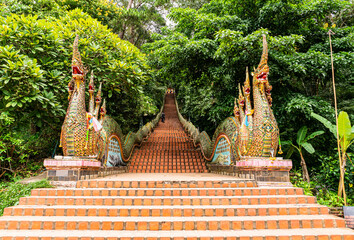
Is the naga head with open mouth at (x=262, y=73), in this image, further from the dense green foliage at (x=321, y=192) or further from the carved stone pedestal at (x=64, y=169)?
the carved stone pedestal at (x=64, y=169)

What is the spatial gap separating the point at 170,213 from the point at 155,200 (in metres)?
0.43

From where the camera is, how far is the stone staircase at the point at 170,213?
9.98ft

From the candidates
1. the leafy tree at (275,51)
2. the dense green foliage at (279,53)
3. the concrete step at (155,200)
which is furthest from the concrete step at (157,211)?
the leafy tree at (275,51)

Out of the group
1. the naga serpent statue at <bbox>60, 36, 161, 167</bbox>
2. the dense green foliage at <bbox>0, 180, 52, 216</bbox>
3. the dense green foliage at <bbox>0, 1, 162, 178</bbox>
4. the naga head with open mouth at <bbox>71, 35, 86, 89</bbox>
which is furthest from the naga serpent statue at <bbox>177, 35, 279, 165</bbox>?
the dense green foliage at <bbox>0, 180, 52, 216</bbox>

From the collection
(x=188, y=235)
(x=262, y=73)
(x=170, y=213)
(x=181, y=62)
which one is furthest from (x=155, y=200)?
(x=181, y=62)

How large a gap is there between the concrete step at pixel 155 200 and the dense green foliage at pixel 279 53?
3122 mm

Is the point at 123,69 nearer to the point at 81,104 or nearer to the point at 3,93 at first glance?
the point at 81,104

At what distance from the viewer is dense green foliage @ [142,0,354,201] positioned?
6305mm

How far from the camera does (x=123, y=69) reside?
6.41 m

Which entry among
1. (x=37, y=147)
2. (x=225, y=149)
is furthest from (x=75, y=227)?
(x=37, y=147)

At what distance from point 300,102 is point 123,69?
5243 mm

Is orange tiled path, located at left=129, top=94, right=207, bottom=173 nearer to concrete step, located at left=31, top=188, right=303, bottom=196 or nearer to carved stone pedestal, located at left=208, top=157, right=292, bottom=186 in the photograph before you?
carved stone pedestal, located at left=208, top=157, right=292, bottom=186

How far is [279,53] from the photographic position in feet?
22.3

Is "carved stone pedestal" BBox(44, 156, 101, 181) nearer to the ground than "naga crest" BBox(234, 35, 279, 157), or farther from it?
nearer to the ground
